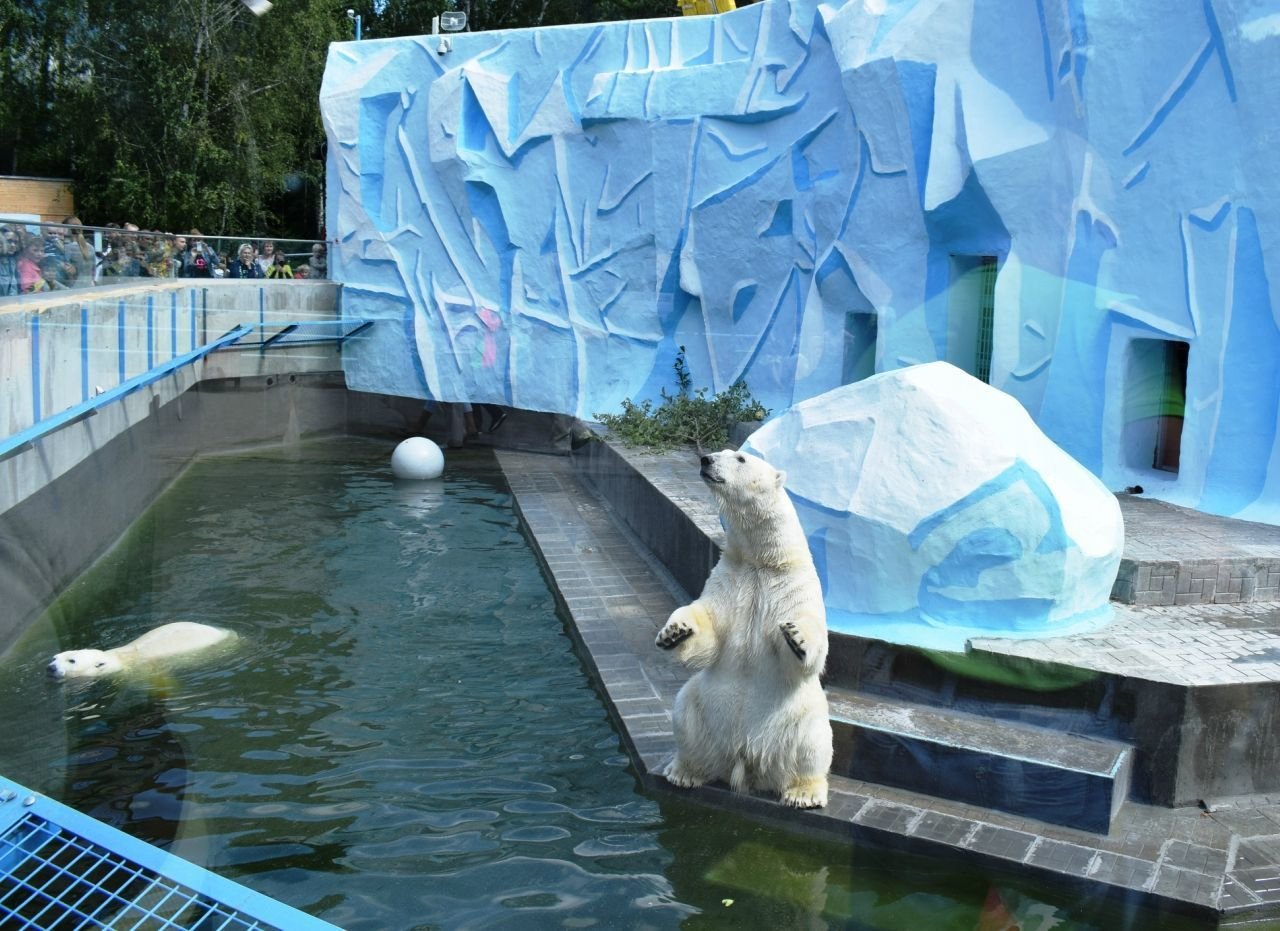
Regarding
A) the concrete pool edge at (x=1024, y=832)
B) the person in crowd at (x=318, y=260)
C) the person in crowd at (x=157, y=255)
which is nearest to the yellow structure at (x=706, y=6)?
the person in crowd at (x=318, y=260)

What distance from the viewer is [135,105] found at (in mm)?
24172

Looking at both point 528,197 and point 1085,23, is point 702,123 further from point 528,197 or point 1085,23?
point 1085,23

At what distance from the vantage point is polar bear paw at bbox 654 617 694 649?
5195mm

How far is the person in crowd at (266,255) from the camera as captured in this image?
687 inches

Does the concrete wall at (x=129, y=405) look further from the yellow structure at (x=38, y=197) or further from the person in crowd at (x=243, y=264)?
the yellow structure at (x=38, y=197)

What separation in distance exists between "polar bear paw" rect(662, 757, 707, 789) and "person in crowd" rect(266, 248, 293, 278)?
1374cm

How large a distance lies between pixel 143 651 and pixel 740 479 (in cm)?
435

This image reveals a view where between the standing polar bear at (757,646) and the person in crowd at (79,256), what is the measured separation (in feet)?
27.9

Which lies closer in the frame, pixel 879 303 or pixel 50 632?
pixel 50 632

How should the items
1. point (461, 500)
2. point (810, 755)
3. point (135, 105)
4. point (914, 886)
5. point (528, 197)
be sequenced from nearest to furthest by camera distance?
point (914, 886) < point (810, 755) < point (461, 500) < point (528, 197) < point (135, 105)

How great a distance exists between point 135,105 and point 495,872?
75.5ft

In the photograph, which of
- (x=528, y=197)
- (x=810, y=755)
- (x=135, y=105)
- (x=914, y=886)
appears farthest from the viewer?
(x=135, y=105)

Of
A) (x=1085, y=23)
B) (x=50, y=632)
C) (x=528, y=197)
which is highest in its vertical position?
(x=1085, y=23)


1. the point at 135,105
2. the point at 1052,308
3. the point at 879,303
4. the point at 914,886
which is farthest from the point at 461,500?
the point at 135,105
